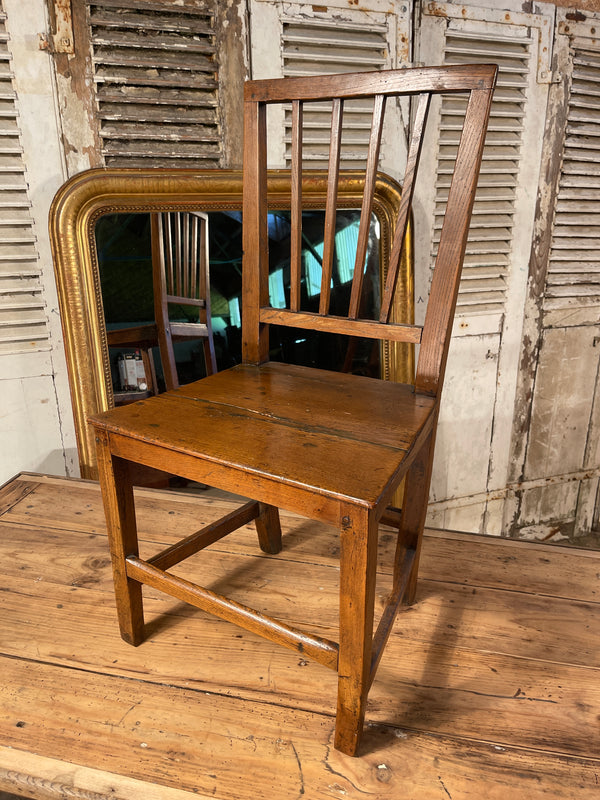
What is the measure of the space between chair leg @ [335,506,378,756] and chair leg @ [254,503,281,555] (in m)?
0.57

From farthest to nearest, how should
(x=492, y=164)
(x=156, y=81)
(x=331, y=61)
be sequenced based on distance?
(x=492, y=164) → (x=331, y=61) → (x=156, y=81)

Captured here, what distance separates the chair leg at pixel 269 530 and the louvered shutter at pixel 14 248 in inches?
40.2

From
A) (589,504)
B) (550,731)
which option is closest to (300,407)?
A: (550,731)

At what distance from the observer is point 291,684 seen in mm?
1086

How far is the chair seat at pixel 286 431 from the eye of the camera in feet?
2.72

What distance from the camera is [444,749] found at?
0.95 meters

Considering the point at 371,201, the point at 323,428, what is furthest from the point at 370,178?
the point at 323,428

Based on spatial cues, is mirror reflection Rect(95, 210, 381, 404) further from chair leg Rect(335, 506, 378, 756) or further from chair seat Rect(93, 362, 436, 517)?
chair leg Rect(335, 506, 378, 756)

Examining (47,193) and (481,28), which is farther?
(481,28)

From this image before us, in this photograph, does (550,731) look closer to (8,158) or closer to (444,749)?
(444,749)

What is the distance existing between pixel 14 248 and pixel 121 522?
3.84 ft

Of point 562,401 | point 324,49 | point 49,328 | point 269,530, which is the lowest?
point 562,401

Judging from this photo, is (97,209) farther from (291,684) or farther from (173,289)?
(291,684)

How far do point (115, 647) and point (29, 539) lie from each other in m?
0.53
